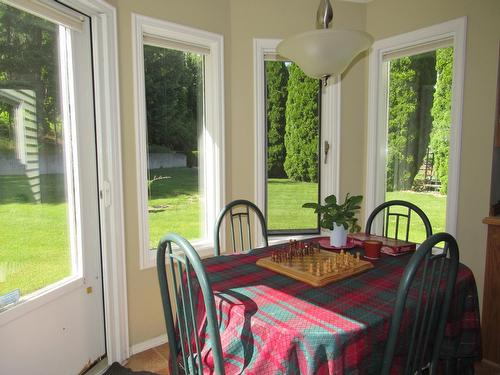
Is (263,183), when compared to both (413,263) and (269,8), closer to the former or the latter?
(269,8)

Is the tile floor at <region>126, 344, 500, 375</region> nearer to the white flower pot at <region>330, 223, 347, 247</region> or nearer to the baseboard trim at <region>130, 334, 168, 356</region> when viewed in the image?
the baseboard trim at <region>130, 334, 168, 356</region>

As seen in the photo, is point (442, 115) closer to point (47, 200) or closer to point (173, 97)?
point (173, 97)

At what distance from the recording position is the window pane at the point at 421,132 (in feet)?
8.62

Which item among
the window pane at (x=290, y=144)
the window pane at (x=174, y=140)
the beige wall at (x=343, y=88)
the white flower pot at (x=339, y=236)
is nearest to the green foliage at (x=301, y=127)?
the window pane at (x=290, y=144)

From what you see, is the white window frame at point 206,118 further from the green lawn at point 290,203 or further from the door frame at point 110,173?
the green lawn at point 290,203

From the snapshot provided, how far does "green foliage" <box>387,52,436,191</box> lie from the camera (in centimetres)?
273

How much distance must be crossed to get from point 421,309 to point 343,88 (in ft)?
Result: 6.65

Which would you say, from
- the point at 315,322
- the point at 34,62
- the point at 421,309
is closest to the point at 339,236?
the point at 421,309

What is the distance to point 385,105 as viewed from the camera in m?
2.97

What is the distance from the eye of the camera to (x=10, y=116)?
167 cm

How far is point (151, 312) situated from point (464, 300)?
5.99 feet

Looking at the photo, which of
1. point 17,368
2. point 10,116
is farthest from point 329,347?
point 10,116

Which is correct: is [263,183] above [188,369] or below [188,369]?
above

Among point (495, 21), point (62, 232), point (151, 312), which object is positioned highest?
point (495, 21)
